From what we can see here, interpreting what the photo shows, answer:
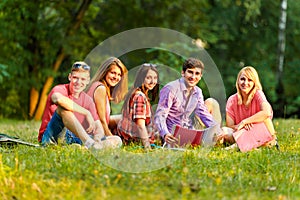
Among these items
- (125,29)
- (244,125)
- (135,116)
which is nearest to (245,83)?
(244,125)

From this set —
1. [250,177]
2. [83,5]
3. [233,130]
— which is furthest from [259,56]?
[250,177]

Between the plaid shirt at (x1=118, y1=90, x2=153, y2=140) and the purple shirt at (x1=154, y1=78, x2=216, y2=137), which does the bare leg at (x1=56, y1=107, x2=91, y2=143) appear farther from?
Result: the purple shirt at (x1=154, y1=78, x2=216, y2=137)

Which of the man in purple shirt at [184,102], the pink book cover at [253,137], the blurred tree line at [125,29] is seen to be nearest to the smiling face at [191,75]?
the man in purple shirt at [184,102]

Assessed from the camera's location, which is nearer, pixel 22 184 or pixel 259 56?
pixel 22 184

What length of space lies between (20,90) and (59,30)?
210cm

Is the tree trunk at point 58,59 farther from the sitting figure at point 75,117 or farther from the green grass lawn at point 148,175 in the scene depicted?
the green grass lawn at point 148,175

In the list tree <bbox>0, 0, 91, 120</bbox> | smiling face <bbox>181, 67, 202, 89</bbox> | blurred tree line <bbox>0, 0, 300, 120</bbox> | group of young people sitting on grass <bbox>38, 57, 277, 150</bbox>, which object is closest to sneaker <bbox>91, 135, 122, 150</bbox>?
group of young people sitting on grass <bbox>38, 57, 277, 150</bbox>

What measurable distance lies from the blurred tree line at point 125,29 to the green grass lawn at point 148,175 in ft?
16.6

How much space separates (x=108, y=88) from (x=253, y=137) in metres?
1.74

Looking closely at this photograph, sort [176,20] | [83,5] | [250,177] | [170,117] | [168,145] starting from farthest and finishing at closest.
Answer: [176,20] → [83,5] → [170,117] → [168,145] → [250,177]

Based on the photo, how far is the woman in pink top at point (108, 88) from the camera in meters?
6.25

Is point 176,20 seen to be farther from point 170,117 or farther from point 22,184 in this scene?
point 22,184

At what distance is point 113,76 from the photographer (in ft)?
21.0

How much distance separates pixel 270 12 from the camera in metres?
22.9
